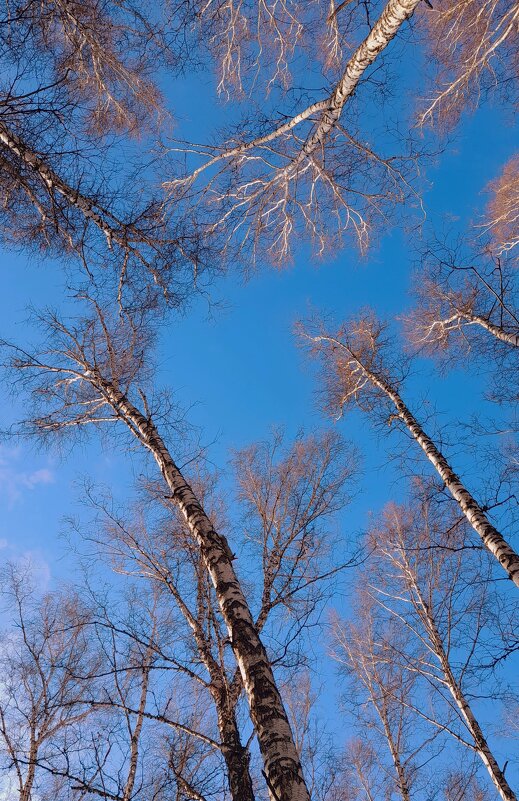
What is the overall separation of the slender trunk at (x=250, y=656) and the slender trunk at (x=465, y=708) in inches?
158

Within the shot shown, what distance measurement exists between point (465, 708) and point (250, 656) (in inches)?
174

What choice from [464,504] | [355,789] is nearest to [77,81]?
[464,504]

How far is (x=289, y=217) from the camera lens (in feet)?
24.7

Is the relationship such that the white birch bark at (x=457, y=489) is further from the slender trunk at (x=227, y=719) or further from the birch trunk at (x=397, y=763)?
the birch trunk at (x=397, y=763)

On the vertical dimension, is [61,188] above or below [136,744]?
above

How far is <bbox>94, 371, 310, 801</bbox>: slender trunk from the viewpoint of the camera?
9.48 feet

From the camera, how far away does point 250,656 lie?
3.48 metres

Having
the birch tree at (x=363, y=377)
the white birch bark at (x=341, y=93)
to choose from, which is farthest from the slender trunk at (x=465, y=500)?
the white birch bark at (x=341, y=93)

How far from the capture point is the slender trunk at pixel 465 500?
17.7 feet

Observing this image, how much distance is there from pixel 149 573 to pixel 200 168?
17.0 feet

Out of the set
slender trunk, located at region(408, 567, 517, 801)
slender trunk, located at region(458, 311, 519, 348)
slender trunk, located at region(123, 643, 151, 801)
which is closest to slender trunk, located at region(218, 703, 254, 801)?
slender trunk, located at region(123, 643, 151, 801)

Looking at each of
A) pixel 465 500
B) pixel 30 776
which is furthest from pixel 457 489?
pixel 30 776

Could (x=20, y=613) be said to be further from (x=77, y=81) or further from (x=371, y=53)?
(x=371, y=53)

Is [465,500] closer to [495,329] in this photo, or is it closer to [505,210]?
[495,329]
